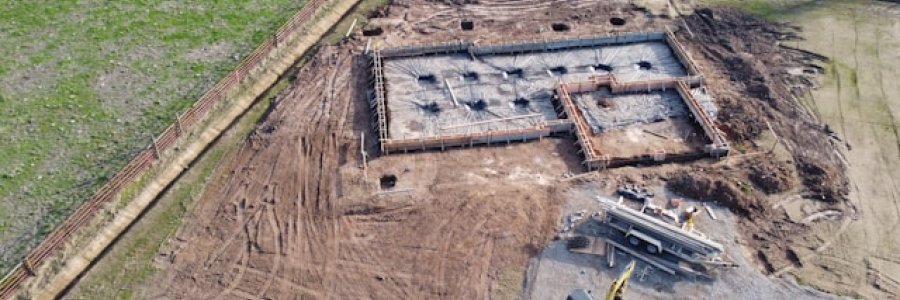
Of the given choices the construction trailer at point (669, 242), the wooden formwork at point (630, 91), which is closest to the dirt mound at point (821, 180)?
the wooden formwork at point (630, 91)

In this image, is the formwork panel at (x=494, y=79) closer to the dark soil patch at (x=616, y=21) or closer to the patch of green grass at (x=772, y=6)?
the dark soil patch at (x=616, y=21)

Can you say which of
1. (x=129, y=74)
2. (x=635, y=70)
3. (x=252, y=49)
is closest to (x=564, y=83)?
(x=635, y=70)

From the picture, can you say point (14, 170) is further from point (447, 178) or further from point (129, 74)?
point (447, 178)

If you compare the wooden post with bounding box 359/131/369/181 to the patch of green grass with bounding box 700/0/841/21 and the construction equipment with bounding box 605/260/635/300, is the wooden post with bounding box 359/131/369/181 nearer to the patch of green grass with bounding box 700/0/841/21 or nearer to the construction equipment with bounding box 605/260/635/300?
the construction equipment with bounding box 605/260/635/300

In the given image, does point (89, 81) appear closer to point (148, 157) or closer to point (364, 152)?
point (148, 157)

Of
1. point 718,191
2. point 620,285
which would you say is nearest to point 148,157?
point 620,285
